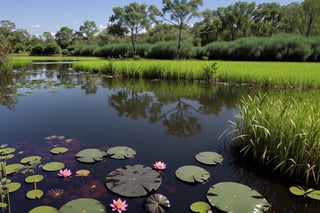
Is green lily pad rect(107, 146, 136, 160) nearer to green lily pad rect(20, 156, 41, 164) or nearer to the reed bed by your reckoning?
green lily pad rect(20, 156, 41, 164)

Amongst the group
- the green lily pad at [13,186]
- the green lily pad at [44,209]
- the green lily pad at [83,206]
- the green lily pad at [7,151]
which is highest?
the green lily pad at [7,151]

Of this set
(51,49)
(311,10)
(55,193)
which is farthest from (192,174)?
(51,49)

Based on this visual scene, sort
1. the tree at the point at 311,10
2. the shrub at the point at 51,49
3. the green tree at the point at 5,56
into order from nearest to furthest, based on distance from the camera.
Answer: the green tree at the point at 5,56, the tree at the point at 311,10, the shrub at the point at 51,49

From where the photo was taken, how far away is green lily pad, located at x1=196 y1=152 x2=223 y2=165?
3504 mm

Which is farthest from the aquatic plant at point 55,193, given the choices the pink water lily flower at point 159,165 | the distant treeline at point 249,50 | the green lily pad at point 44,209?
the distant treeline at point 249,50

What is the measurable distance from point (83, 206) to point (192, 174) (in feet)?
4.66

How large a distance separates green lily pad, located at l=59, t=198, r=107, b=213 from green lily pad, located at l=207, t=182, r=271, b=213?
118 centimetres

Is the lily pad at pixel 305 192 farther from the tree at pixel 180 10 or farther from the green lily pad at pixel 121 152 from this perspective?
the tree at pixel 180 10

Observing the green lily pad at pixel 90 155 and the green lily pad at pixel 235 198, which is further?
the green lily pad at pixel 90 155

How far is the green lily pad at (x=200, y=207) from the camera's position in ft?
7.92

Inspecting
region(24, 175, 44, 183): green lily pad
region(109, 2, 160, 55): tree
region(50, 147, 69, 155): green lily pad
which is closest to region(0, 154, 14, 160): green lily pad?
region(50, 147, 69, 155): green lily pad

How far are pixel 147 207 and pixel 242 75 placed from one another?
9425mm

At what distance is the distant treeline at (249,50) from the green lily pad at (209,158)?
14.3m

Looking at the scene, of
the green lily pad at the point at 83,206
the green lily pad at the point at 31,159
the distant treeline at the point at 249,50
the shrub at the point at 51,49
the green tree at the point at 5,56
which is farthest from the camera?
the shrub at the point at 51,49
